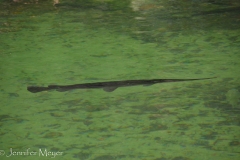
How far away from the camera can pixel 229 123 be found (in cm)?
164

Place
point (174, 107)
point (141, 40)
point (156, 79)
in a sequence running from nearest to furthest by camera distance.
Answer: point (174, 107), point (156, 79), point (141, 40)

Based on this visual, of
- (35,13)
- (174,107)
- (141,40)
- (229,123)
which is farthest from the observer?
(35,13)

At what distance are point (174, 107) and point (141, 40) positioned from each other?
2.95 feet

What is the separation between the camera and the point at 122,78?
207cm

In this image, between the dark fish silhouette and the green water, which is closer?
the green water

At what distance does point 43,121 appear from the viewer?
170cm

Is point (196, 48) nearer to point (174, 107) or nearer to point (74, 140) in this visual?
point (174, 107)

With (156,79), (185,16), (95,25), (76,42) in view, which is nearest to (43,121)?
(156,79)

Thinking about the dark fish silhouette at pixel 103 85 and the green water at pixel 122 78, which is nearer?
the green water at pixel 122 78

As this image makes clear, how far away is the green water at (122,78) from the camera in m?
1.51

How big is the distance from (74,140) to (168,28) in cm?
146

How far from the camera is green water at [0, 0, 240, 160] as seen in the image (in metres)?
1.51

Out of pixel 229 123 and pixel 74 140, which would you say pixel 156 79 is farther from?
pixel 74 140

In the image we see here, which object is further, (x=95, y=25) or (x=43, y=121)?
(x=95, y=25)
